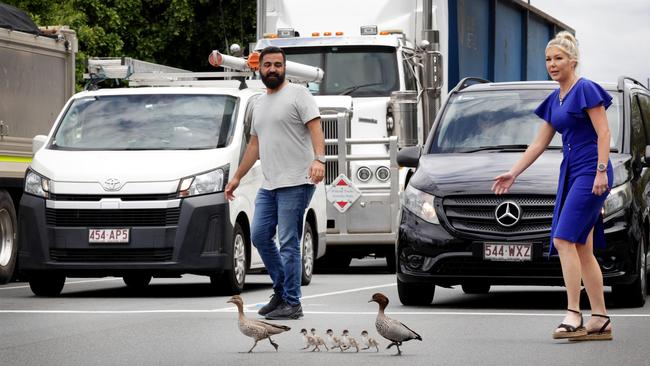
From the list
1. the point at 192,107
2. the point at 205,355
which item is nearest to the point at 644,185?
the point at 192,107

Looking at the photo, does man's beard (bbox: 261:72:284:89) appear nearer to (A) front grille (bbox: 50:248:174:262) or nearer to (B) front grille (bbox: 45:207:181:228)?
(B) front grille (bbox: 45:207:181:228)

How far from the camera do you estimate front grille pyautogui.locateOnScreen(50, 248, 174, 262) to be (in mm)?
14484

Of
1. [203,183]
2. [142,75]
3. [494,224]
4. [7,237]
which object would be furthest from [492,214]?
[7,237]

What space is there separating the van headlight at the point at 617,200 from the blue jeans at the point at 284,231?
2.31 metres

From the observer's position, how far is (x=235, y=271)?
15.0m

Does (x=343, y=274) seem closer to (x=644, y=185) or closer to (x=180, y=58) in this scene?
(x=644, y=185)

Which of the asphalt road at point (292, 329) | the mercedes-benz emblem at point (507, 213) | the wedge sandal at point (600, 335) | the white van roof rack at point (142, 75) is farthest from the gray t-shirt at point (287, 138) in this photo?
the white van roof rack at point (142, 75)

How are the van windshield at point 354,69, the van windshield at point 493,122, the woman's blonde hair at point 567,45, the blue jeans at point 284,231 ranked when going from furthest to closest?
the van windshield at point 354,69, the van windshield at point 493,122, the blue jeans at point 284,231, the woman's blonde hair at point 567,45

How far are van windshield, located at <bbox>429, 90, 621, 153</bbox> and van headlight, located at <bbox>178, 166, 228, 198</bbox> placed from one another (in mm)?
1936

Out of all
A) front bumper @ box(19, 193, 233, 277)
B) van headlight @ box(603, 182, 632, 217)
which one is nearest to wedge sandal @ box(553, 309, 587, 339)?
van headlight @ box(603, 182, 632, 217)

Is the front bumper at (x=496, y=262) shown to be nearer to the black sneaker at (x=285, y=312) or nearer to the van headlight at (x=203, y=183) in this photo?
the black sneaker at (x=285, y=312)

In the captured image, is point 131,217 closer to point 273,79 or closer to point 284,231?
point 284,231

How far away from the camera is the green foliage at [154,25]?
3925 cm

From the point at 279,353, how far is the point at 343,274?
1103cm
